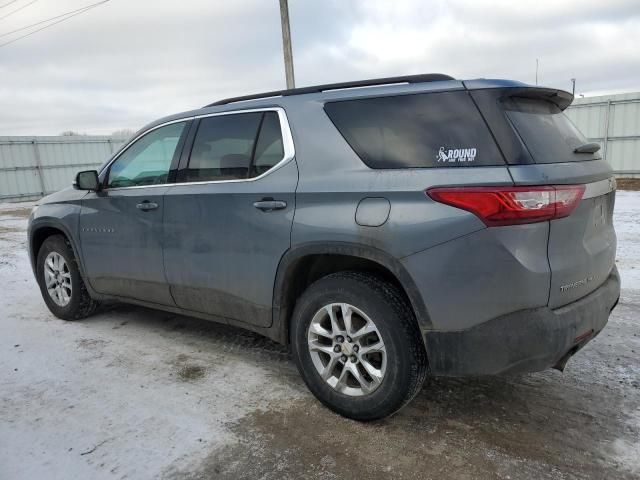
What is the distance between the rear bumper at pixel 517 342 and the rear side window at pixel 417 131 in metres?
0.77

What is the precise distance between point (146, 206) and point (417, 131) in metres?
2.22

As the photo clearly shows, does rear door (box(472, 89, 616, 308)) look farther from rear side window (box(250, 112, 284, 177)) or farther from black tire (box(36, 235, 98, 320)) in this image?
black tire (box(36, 235, 98, 320))

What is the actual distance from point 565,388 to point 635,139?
15.4 metres

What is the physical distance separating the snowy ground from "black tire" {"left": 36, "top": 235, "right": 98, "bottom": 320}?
582 millimetres

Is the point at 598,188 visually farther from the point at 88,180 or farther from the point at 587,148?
the point at 88,180

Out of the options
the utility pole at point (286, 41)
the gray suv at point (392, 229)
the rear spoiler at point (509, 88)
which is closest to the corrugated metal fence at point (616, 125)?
the utility pole at point (286, 41)

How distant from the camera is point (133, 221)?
3.94 meters

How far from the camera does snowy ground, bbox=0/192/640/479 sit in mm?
2465

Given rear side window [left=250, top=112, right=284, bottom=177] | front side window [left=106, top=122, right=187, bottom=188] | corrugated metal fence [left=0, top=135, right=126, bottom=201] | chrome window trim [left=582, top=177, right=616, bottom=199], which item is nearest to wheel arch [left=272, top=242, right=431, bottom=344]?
rear side window [left=250, top=112, right=284, bottom=177]

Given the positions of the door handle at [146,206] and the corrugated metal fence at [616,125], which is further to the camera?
the corrugated metal fence at [616,125]

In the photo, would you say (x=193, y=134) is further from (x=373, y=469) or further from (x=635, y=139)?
(x=635, y=139)

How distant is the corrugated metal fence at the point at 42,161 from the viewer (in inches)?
819

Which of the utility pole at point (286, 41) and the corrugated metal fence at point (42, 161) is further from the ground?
the utility pole at point (286, 41)

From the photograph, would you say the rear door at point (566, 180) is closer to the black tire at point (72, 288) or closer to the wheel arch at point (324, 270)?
the wheel arch at point (324, 270)
